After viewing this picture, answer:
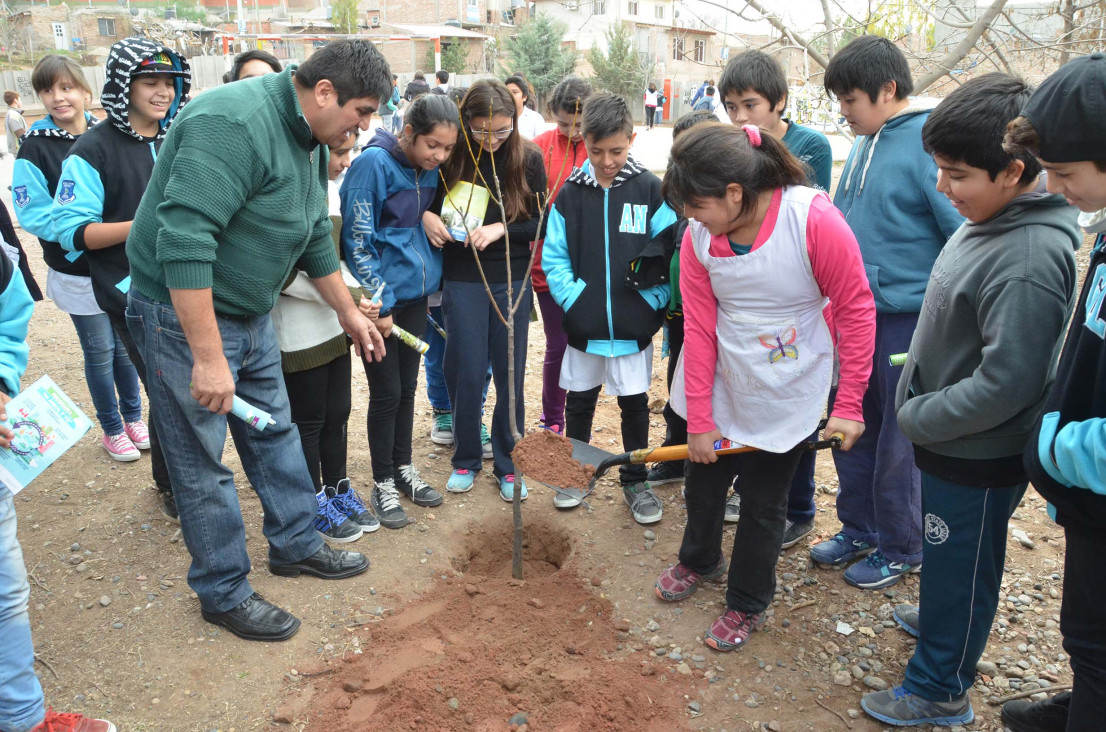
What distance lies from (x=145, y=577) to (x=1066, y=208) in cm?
350

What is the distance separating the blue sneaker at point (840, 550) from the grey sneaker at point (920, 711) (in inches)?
32.9

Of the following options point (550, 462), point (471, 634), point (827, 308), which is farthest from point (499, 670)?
point (827, 308)

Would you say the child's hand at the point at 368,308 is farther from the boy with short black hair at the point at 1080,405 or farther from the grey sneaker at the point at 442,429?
the boy with short black hair at the point at 1080,405

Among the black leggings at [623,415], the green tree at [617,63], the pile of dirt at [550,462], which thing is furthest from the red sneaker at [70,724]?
the green tree at [617,63]

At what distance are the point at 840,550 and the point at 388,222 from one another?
242 centimetres

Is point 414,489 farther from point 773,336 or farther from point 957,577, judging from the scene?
point 957,577

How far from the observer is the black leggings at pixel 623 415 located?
11.8 feet

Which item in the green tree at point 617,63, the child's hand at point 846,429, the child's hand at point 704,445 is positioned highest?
the green tree at point 617,63

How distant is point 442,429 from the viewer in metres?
4.50

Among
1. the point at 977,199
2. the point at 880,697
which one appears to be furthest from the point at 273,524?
the point at 977,199

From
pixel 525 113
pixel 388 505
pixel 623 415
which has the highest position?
pixel 525 113

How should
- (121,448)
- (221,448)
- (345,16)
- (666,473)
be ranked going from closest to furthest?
(221,448) → (666,473) → (121,448) → (345,16)

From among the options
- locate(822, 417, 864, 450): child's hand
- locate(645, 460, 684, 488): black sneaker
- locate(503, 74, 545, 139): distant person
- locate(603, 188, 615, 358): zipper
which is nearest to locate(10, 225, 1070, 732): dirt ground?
locate(645, 460, 684, 488): black sneaker

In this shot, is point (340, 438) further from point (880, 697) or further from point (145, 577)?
point (880, 697)
